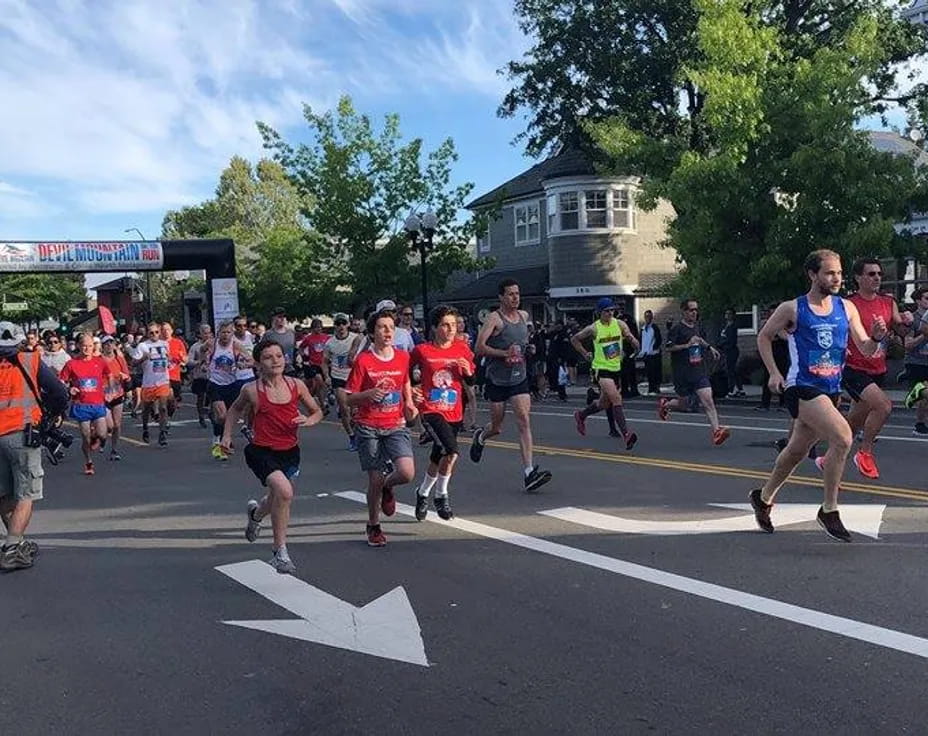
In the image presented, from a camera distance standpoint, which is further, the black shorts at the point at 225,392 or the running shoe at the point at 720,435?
the black shorts at the point at 225,392

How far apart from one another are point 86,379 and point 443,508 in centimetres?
657

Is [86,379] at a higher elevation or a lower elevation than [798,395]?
higher

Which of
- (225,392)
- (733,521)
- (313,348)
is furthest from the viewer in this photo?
(313,348)

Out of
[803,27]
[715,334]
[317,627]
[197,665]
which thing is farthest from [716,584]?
[803,27]

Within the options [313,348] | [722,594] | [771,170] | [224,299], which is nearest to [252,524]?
[722,594]

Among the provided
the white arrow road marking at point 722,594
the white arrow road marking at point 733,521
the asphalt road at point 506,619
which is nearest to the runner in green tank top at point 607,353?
the asphalt road at point 506,619

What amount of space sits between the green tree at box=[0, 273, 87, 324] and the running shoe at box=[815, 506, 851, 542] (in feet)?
235

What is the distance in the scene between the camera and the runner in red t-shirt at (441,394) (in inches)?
327

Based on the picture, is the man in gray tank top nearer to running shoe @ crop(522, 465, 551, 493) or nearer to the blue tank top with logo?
running shoe @ crop(522, 465, 551, 493)

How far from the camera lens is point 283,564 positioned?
677cm

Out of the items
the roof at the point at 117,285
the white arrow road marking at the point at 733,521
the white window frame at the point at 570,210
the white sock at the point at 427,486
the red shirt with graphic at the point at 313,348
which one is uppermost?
the roof at the point at 117,285

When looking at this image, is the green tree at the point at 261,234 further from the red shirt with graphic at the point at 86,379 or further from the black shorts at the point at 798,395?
the black shorts at the point at 798,395

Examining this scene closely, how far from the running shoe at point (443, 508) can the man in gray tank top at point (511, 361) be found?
1.11m

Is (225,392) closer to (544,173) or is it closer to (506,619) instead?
(506,619)
